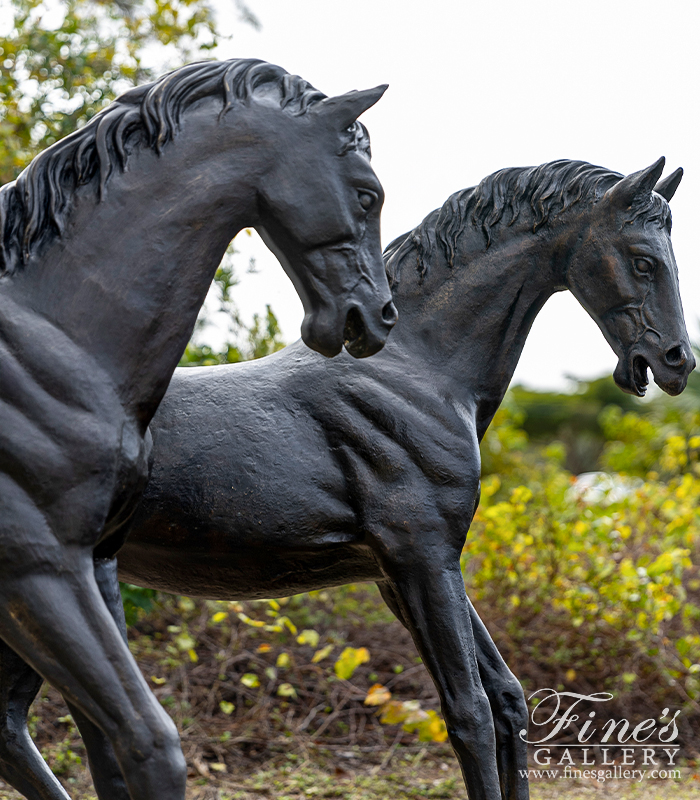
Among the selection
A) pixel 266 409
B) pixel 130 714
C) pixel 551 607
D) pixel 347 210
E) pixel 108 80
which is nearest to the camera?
pixel 130 714

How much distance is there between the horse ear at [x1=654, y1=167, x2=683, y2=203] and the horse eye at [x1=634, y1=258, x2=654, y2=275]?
0.35m

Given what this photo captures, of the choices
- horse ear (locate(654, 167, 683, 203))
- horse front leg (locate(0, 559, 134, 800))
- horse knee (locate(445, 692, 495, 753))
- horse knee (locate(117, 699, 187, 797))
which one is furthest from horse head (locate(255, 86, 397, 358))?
horse ear (locate(654, 167, 683, 203))

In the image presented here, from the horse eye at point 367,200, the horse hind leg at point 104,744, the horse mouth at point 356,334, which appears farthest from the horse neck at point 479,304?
the horse hind leg at point 104,744

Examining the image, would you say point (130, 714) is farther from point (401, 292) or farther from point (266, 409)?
point (401, 292)

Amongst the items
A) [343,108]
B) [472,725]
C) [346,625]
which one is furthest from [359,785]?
[343,108]

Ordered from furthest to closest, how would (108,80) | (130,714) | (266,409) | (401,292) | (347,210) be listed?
1. (108,80)
2. (401,292)
3. (266,409)
4. (347,210)
5. (130,714)

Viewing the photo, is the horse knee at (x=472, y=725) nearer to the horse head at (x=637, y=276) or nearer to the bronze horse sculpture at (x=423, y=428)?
the bronze horse sculpture at (x=423, y=428)

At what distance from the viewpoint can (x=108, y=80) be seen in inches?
211

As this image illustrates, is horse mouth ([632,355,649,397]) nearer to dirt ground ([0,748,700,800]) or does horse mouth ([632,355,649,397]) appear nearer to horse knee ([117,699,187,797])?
horse knee ([117,699,187,797])

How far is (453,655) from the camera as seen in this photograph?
2.40 m

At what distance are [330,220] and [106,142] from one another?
0.50 metres

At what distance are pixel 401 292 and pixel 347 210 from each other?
2.86 feet

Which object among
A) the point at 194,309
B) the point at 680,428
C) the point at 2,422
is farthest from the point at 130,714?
the point at 680,428

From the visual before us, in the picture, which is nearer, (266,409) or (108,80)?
(266,409)
